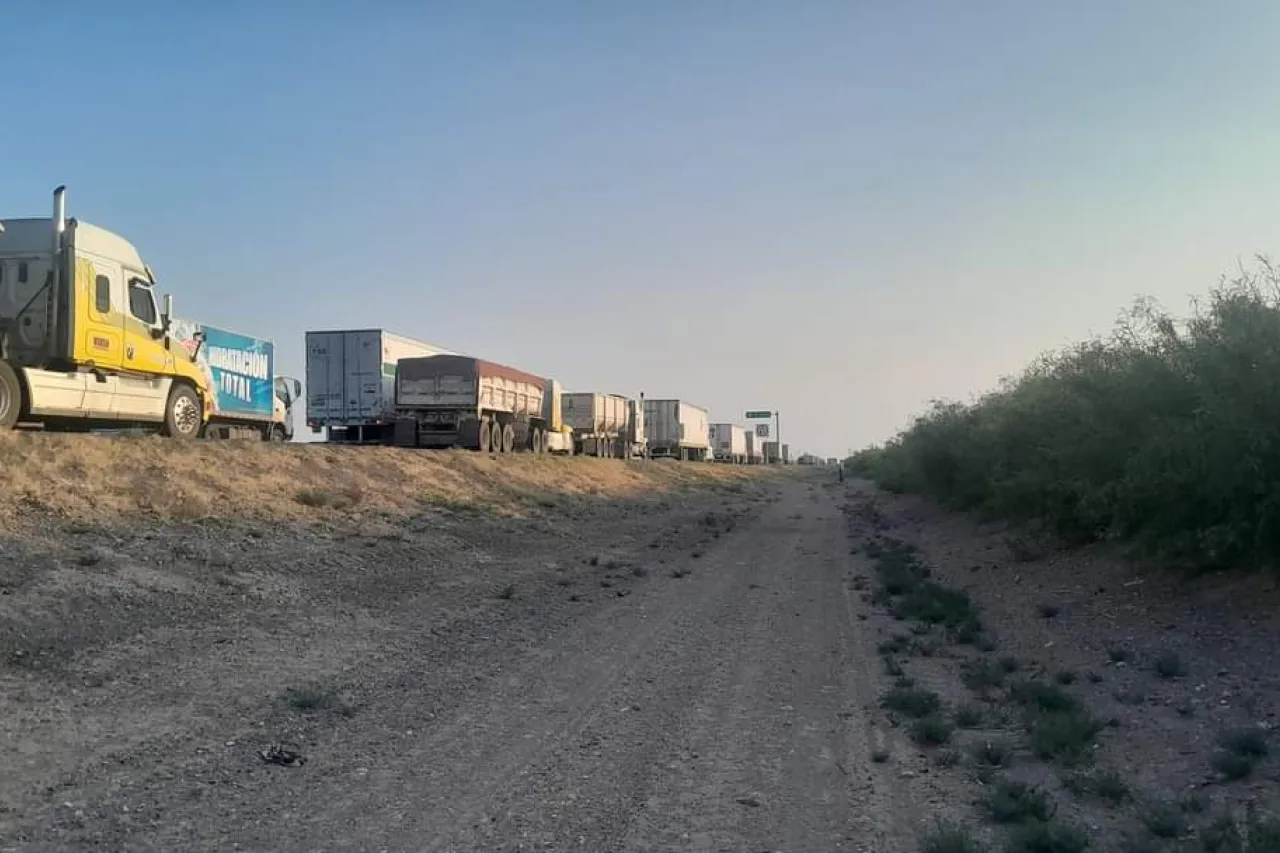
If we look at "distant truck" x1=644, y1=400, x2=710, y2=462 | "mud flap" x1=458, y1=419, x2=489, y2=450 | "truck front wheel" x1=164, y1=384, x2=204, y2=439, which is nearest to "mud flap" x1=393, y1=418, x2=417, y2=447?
"mud flap" x1=458, y1=419, x2=489, y2=450

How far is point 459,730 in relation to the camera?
823cm

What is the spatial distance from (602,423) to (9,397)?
43.7 meters

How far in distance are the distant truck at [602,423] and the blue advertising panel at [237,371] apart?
24338mm

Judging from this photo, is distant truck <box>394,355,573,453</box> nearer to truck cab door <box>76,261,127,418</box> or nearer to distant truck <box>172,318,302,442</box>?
distant truck <box>172,318,302,442</box>

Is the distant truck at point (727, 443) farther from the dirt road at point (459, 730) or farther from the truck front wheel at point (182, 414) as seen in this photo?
the dirt road at point (459, 730)

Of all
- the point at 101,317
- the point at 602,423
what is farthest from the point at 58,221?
the point at 602,423

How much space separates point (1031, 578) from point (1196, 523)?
4.99 m

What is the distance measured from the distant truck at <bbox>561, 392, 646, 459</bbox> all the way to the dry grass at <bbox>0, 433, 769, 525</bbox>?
77.2 ft

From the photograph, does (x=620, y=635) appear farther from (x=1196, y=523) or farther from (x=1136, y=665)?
(x=1196, y=523)

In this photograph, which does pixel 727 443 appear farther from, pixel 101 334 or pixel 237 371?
pixel 101 334

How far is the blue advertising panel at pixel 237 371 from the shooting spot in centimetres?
2783

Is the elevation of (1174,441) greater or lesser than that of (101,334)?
lesser

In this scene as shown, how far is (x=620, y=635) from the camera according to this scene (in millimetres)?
12695

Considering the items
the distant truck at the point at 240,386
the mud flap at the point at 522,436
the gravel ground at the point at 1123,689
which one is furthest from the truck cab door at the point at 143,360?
the mud flap at the point at 522,436
